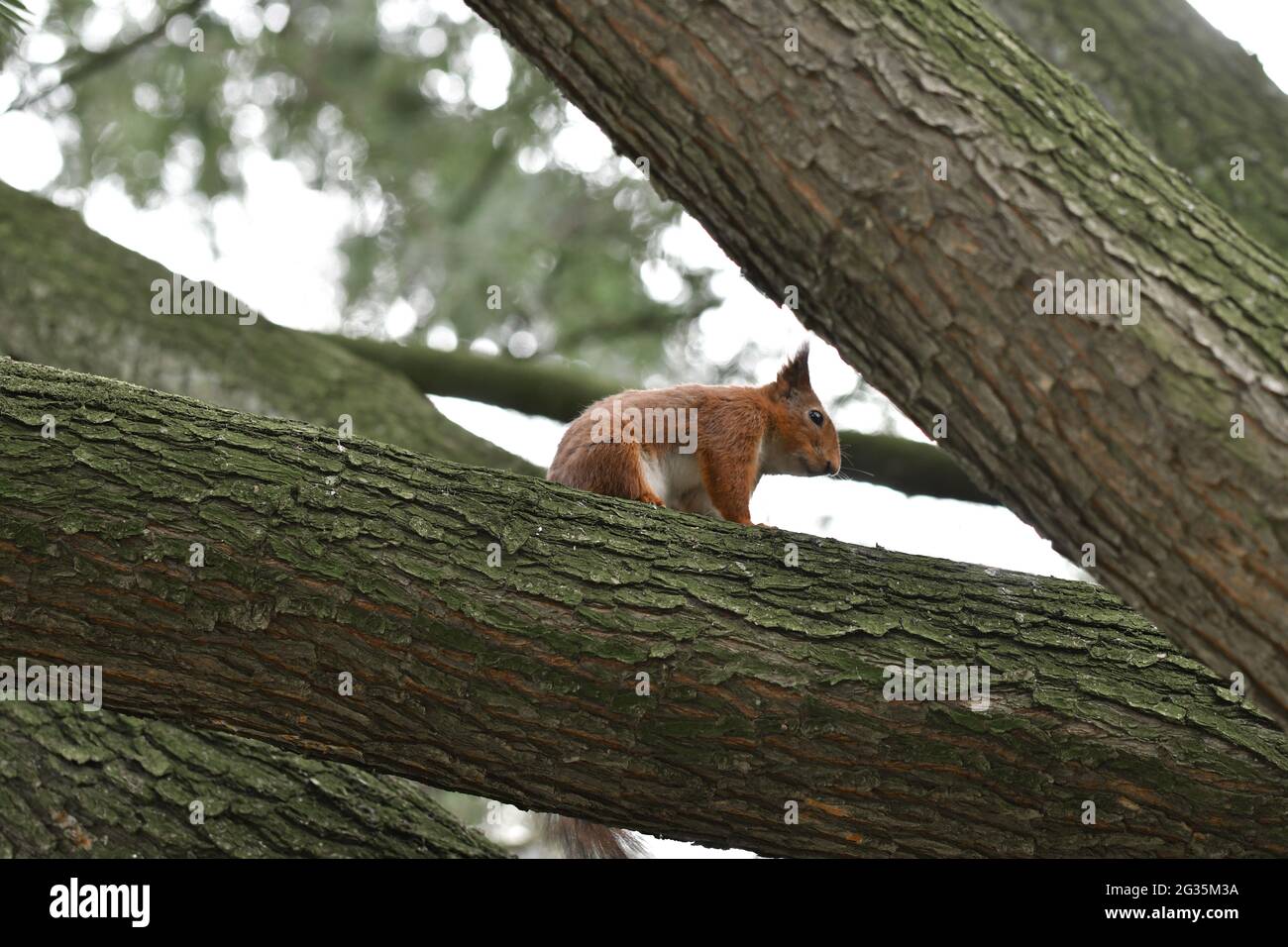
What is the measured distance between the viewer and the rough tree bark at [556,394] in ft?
16.5

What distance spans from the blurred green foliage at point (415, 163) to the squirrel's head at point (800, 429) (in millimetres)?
2251

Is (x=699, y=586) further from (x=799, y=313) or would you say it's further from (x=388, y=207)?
(x=388, y=207)

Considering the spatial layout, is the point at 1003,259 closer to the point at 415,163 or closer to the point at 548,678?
the point at 548,678

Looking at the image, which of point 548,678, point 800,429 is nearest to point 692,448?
point 800,429

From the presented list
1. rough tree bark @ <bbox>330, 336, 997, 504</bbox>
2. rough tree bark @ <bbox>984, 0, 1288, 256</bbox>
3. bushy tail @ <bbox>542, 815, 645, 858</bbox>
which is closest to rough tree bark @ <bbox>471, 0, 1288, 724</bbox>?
bushy tail @ <bbox>542, 815, 645, 858</bbox>

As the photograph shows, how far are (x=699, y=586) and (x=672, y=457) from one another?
1393mm

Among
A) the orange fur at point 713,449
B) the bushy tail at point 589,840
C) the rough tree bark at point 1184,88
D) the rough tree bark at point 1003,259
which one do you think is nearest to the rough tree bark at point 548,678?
the rough tree bark at point 1003,259

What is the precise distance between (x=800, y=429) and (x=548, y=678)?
215cm

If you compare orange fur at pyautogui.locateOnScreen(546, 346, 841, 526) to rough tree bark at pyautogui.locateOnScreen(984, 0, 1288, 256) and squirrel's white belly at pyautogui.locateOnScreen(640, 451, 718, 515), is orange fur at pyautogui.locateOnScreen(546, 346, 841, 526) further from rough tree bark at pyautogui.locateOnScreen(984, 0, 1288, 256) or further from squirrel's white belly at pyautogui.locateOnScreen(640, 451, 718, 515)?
rough tree bark at pyautogui.locateOnScreen(984, 0, 1288, 256)

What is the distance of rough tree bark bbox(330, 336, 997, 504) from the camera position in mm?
5020

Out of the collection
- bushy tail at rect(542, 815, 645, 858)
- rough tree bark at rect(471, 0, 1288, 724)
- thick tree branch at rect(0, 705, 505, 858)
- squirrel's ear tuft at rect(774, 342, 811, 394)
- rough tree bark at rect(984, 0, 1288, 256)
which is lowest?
bushy tail at rect(542, 815, 645, 858)

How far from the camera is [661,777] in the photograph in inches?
101

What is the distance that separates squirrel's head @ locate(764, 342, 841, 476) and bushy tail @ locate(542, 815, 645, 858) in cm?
163
